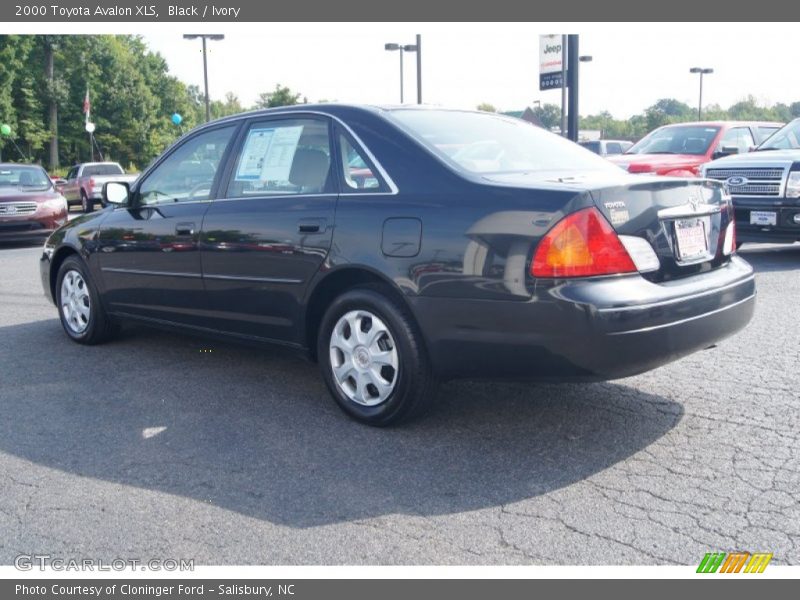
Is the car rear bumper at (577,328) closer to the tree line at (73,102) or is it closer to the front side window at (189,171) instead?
the front side window at (189,171)

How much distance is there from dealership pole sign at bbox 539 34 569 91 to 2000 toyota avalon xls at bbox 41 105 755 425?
12632mm

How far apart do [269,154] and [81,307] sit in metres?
2.33

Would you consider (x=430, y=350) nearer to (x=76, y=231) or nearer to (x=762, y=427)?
(x=762, y=427)

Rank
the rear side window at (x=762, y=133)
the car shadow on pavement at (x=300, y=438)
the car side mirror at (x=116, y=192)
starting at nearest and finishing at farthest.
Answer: the car shadow on pavement at (x=300, y=438)
the car side mirror at (x=116, y=192)
the rear side window at (x=762, y=133)

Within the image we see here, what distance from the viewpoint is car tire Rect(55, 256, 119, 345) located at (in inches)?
243

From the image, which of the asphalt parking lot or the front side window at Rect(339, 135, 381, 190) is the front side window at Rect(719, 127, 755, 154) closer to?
the asphalt parking lot

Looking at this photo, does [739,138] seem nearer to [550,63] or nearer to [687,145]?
[687,145]

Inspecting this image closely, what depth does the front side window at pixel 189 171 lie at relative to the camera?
17.2 ft

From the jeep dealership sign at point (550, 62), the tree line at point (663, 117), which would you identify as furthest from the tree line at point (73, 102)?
the jeep dealership sign at point (550, 62)

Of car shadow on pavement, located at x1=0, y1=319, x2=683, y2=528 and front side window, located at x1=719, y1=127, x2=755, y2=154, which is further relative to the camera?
front side window, located at x1=719, y1=127, x2=755, y2=154

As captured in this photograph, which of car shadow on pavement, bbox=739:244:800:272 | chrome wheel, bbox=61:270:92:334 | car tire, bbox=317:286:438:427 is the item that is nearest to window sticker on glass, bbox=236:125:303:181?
car tire, bbox=317:286:438:427

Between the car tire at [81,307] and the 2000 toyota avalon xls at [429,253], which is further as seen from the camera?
the car tire at [81,307]

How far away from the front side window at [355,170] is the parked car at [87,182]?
2506cm

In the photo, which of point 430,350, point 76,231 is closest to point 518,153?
point 430,350
